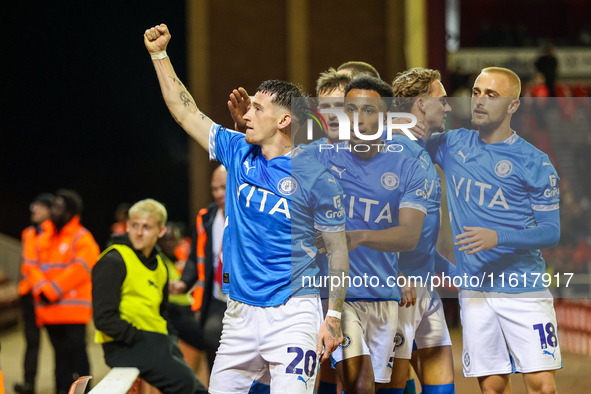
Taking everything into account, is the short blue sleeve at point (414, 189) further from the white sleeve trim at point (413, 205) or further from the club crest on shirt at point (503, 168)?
the club crest on shirt at point (503, 168)

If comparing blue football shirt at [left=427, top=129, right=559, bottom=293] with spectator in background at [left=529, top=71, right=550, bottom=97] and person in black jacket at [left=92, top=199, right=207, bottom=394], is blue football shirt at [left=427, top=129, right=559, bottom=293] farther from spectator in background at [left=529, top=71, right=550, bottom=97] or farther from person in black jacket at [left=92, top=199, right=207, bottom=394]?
spectator in background at [left=529, top=71, right=550, bottom=97]

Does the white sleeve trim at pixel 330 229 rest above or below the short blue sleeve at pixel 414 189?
below

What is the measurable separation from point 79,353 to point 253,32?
8386mm

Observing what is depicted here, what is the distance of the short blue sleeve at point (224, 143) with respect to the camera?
3.17 m

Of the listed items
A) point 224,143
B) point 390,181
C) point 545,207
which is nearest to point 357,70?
point 390,181

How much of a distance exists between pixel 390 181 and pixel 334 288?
2.35 feet

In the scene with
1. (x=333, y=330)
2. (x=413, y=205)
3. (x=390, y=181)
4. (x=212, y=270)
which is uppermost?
(x=390, y=181)

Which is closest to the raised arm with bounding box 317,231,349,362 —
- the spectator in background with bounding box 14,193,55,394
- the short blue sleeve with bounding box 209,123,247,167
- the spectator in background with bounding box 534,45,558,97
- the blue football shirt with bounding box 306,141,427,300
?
the blue football shirt with bounding box 306,141,427,300

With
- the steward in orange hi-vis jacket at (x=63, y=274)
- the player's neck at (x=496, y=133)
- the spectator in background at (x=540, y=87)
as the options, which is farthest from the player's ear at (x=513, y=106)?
the spectator in background at (x=540, y=87)

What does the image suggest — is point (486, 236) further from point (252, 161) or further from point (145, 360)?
point (145, 360)

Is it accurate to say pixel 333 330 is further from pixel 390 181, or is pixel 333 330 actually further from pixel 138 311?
pixel 138 311

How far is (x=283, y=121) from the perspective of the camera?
305cm

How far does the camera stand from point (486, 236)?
327cm

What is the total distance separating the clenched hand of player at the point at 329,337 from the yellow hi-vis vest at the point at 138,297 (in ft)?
5.48
